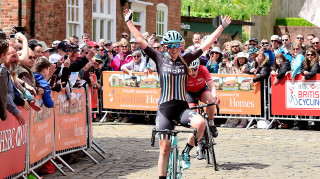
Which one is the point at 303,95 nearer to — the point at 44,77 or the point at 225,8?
the point at 44,77

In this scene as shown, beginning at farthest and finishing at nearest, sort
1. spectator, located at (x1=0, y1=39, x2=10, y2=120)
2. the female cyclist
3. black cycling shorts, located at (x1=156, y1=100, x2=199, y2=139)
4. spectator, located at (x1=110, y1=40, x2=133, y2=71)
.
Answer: spectator, located at (x1=110, y1=40, x2=133, y2=71)
the female cyclist
black cycling shorts, located at (x1=156, y1=100, x2=199, y2=139)
spectator, located at (x1=0, y1=39, x2=10, y2=120)

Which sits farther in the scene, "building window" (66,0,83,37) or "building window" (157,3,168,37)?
"building window" (157,3,168,37)

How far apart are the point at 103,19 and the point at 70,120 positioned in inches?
596

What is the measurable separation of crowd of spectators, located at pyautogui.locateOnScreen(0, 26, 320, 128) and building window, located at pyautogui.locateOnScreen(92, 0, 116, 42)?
4.76m

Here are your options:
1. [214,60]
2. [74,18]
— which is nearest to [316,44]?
[214,60]

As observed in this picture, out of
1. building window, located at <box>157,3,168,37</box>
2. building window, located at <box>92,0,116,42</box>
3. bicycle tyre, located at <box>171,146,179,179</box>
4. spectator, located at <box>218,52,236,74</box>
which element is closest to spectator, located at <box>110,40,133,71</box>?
spectator, located at <box>218,52,236,74</box>

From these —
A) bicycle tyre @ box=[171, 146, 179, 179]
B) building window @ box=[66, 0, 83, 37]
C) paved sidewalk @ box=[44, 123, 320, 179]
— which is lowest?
paved sidewalk @ box=[44, 123, 320, 179]

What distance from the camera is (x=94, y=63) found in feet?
42.8

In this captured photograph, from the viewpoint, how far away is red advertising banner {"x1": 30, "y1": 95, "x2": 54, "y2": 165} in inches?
366

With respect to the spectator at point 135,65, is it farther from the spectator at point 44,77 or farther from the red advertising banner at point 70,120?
the spectator at point 44,77

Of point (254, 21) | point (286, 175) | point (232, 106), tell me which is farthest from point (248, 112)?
A: point (254, 21)

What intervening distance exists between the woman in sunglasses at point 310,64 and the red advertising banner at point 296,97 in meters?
0.15

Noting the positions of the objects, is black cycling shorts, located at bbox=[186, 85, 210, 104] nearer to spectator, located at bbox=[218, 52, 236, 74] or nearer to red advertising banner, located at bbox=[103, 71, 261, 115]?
red advertising banner, located at bbox=[103, 71, 261, 115]

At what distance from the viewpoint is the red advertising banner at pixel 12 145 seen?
26.2 feet
